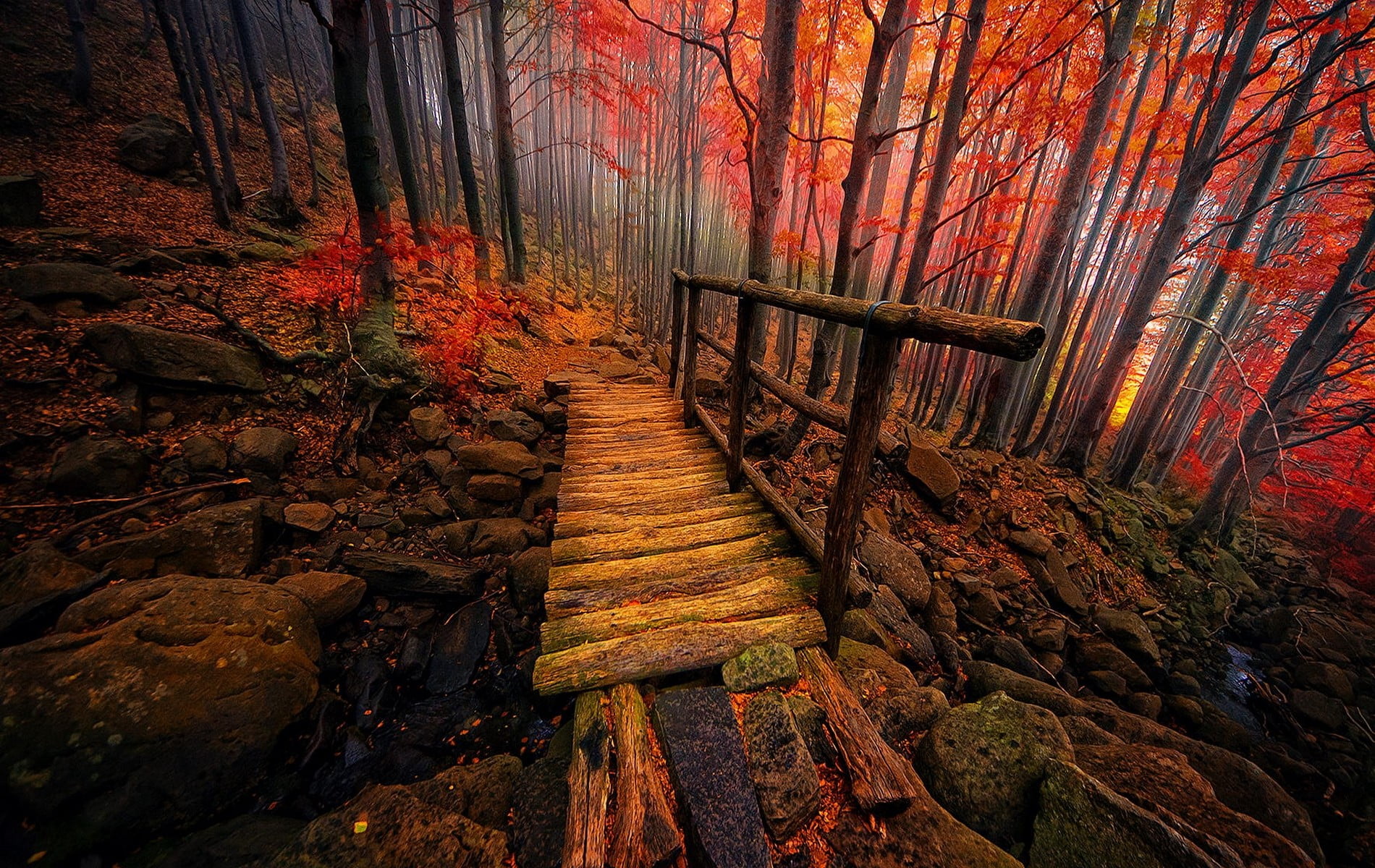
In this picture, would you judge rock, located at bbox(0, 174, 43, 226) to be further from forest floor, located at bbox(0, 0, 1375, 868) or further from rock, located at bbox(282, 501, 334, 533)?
rock, located at bbox(282, 501, 334, 533)

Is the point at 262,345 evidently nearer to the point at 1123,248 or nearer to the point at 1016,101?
the point at 1016,101

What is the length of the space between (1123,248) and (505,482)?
71.8 feet

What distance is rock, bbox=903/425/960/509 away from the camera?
6.19 m

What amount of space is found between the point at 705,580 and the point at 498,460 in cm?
341

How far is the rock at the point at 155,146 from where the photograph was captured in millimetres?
7629

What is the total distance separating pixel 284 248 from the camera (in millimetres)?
7113

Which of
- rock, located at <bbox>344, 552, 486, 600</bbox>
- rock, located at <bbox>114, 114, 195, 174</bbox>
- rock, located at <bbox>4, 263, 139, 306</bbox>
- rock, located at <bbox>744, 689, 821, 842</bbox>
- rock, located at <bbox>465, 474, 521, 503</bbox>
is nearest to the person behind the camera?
rock, located at <bbox>744, 689, 821, 842</bbox>

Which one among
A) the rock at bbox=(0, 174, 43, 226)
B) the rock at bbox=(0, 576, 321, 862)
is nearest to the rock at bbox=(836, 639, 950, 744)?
the rock at bbox=(0, 576, 321, 862)

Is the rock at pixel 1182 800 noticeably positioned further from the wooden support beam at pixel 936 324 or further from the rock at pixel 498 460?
the rock at pixel 498 460

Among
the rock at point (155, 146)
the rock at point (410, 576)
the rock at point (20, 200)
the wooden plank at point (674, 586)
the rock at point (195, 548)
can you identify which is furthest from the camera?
the rock at point (155, 146)

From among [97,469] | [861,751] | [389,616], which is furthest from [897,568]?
[97,469]

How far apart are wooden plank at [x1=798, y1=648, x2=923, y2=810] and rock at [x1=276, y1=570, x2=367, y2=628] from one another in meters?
3.83

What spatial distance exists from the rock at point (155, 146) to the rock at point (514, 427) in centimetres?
864

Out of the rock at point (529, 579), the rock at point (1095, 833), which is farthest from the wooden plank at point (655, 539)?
the rock at point (1095, 833)
